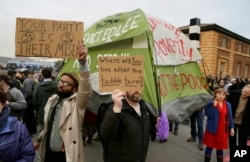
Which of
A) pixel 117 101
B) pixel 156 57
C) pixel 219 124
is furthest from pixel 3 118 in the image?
pixel 219 124

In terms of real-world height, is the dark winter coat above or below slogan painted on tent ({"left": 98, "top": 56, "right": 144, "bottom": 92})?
below

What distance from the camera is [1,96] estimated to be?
93.0 inches

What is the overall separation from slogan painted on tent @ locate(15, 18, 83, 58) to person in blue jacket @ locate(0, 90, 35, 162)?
626mm

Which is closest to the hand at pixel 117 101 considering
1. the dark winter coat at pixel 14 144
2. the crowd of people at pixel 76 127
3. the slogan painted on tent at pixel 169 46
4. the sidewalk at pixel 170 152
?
the crowd of people at pixel 76 127

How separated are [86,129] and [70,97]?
9.77ft

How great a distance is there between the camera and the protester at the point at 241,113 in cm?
446

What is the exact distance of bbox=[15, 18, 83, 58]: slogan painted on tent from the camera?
272 cm

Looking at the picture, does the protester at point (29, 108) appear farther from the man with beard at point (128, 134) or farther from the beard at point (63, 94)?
the man with beard at point (128, 134)

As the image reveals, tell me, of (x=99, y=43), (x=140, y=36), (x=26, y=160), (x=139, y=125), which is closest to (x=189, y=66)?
(x=140, y=36)

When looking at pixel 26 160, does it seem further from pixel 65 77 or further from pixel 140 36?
pixel 140 36

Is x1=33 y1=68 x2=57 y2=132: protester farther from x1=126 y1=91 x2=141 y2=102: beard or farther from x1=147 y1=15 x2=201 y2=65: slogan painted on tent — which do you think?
x1=126 y1=91 x2=141 y2=102: beard

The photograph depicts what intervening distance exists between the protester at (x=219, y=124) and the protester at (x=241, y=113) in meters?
0.26

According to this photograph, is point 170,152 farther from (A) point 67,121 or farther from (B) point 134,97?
(A) point 67,121

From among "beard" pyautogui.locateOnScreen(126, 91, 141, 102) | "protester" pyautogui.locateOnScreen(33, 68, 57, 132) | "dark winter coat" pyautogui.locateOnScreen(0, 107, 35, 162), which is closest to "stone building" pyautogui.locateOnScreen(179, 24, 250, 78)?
"protester" pyautogui.locateOnScreen(33, 68, 57, 132)
